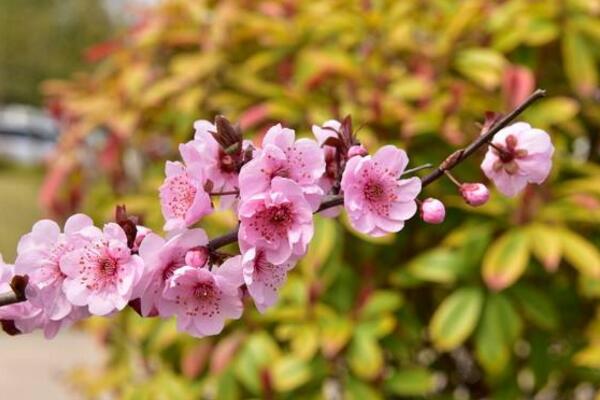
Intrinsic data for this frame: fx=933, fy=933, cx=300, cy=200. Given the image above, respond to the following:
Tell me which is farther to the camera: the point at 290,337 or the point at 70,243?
the point at 290,337

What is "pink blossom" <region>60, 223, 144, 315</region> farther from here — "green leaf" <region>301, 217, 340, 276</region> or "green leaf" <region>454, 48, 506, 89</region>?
"green leaf" <region>454, 48, 506, 89</region>

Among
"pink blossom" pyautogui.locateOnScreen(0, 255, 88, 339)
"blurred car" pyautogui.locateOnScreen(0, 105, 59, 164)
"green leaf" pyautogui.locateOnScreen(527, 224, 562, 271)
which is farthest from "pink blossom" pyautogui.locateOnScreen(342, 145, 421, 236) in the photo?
"blurred car" pyautogui.locateOnScreen(0, 105, 59, 164)

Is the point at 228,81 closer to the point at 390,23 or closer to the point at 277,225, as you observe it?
the point at 390,23

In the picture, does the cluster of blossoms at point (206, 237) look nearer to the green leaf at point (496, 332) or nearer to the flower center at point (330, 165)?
the flower center at point (330, 165)

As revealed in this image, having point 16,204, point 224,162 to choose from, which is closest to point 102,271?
point 224,162

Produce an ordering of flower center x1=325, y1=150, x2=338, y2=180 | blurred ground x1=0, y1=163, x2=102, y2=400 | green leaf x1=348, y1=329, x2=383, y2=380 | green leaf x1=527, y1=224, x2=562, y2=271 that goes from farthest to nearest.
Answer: blurred ground x1=0, y1=163, x2=102, y2=400 < green leaf x1=348, y1=329, x2=383, y2=380 < green leaf x1=527, y1=224, x2=562, y2=271 < flower center x1=325, y1=150, x2=338, y2=180

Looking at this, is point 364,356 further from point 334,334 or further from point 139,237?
point 139,237

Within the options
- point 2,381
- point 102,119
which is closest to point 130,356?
point 102,119
